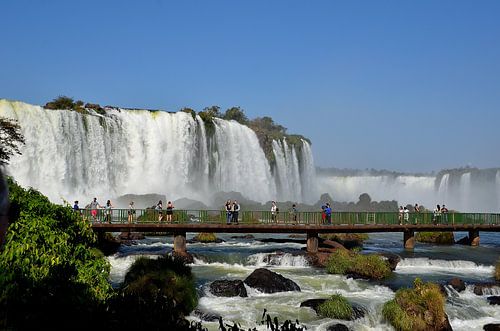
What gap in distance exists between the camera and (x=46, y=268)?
786 cm

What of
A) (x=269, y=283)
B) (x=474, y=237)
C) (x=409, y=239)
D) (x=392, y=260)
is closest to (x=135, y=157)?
(x=409, y=239)

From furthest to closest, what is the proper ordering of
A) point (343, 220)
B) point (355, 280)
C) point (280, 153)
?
point (280, 153), point (343, 220), point (355, 280)

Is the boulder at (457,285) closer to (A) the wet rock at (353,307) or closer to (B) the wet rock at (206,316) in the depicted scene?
(A) the wet rock at (353,307)

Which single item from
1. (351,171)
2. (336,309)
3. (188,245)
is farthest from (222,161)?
(351,171)

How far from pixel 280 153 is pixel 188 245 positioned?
36230mm

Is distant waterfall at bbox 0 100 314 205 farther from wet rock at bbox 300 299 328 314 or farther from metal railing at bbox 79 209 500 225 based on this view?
wet rock at bbox 300 299 328 314

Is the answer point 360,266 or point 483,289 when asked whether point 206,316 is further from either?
point 483,289

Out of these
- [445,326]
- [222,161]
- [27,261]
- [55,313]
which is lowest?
[445,326]

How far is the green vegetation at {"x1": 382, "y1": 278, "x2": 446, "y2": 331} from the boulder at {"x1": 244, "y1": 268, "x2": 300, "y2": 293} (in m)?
4.07

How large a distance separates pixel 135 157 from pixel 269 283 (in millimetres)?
30988

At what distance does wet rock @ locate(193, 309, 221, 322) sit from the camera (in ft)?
46.0

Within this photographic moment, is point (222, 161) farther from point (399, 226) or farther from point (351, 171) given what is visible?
point (351, 171)

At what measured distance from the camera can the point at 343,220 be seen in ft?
92.6

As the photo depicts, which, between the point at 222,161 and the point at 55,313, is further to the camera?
the point at 222,161
